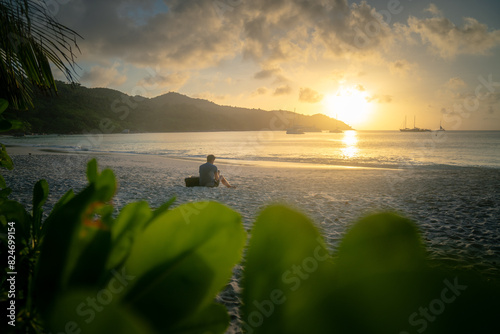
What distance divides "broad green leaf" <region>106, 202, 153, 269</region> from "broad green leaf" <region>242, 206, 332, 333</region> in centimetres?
10

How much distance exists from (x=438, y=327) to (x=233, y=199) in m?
8.12

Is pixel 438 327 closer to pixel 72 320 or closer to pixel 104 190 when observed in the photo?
pixel 72 320

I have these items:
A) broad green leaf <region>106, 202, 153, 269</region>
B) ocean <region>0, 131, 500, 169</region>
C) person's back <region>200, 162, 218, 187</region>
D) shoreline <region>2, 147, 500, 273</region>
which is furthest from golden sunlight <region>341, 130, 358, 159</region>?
broad green leaf <region>106, 202, 153, 269</region>

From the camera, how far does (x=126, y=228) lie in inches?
9.0

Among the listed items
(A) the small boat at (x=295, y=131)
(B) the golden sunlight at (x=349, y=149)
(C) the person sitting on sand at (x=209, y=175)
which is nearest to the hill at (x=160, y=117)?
(A) the small boat at (x=295, y=131)

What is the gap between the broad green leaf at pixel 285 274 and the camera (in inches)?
6.7

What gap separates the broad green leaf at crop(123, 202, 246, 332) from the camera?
18 centimetres

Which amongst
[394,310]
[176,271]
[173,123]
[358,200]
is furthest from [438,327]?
[173,123]

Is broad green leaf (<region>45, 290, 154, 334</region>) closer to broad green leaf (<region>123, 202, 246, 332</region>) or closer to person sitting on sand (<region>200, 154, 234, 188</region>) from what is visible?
broad green leaf (<region>123, 202, 246, 332</region>)

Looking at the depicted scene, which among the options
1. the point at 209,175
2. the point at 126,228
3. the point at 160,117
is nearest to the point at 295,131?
the point at 160,117

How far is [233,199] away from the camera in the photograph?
820cm

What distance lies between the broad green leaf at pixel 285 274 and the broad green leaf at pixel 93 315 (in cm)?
7

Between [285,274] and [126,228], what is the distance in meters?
0.13

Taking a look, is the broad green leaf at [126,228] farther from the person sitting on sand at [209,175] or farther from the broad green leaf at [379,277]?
the person sitting on sand at [209,175]
